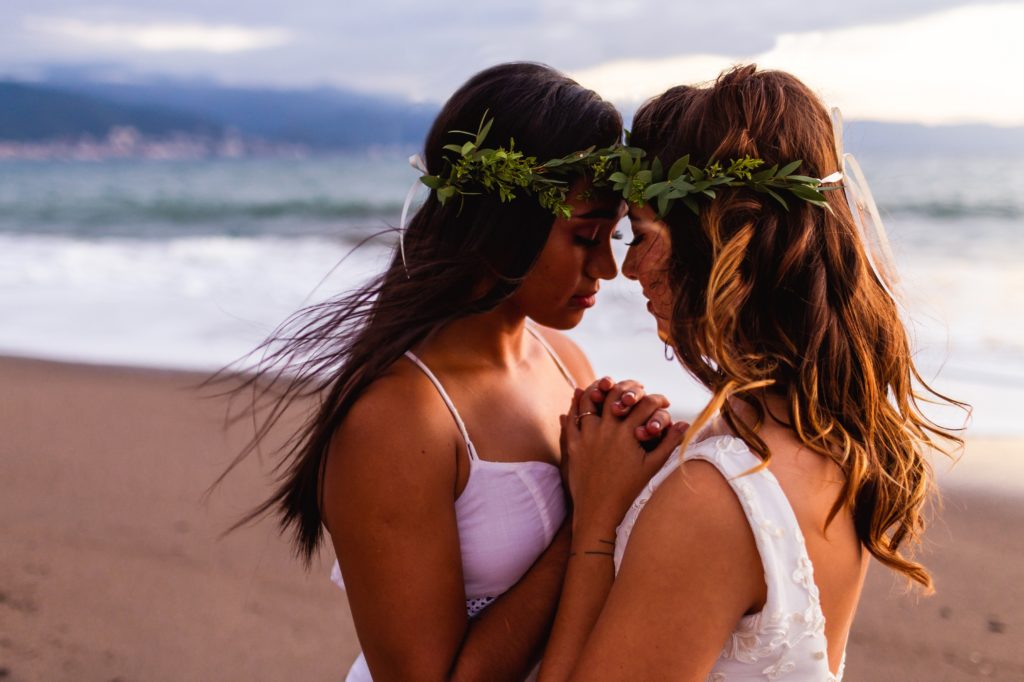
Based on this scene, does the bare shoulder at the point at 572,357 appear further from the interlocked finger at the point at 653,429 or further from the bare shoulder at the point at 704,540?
the bare shoulder at the point at 704,540

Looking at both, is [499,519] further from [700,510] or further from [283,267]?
[283,267]

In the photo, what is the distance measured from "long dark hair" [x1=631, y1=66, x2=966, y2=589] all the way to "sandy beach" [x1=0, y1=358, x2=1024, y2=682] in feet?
8.72

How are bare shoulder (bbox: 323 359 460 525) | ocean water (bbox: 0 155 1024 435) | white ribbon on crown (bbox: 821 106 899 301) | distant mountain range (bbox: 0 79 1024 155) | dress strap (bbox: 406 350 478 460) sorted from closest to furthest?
white ribbon on crown (bbox: 821 106 899 301)
bare shoulder (bbox: 323 359 460 525)
dress strap (bbox: 406 350 478 460)
ocean water (bbox: 0 155 1024 435)
distant mountain range (bbox: 0 79 1024 155)

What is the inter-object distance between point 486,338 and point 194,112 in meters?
41.5

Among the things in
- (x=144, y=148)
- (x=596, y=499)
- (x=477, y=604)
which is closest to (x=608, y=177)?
(x=596, y=499)

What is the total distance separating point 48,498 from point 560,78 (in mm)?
4773

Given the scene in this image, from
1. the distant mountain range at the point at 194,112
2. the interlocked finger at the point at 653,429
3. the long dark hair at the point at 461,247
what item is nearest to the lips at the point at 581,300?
the long dark hair at the point at 461,247

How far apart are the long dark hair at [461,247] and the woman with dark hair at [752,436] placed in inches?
13.4

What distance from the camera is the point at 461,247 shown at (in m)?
2.49

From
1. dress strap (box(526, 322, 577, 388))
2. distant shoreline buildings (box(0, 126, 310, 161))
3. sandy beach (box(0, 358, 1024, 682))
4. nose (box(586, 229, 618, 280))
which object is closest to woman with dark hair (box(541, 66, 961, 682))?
nose (box(586, 229, 618, 280))

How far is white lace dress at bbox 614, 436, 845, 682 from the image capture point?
166 centimetres

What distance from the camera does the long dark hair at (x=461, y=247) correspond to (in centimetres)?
241

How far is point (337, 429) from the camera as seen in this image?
90.2 inches

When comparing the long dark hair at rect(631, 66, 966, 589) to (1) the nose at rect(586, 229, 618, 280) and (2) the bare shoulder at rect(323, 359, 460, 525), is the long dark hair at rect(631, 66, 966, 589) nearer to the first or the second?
(1) the nose at rect(586, 229, 618, 280)
